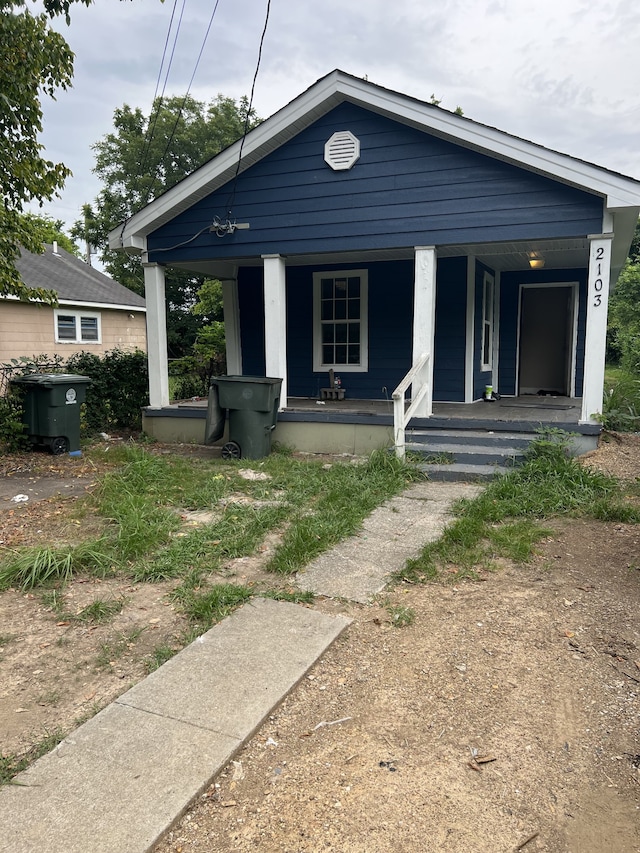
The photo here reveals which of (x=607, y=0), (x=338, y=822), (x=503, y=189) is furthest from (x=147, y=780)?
(x=607, y=0)

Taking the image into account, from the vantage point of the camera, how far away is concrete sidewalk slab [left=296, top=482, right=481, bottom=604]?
12.5ft

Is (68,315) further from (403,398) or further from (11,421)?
(403,398)

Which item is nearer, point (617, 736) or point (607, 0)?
point (617, 736)

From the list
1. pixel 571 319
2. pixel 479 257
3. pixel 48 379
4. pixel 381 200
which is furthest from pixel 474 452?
pixel 48 379

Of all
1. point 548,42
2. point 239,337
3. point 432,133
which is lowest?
point 239,337

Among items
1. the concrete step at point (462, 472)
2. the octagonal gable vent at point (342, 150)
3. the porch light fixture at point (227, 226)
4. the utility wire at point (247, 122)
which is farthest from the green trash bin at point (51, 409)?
the concrete step at point (462, 472)

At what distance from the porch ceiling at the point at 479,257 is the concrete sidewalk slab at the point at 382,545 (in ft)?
13.2

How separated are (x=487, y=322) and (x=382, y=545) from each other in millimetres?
7012

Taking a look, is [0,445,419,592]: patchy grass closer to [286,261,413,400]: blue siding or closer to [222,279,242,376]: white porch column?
[286,261,413,400]: blue siding

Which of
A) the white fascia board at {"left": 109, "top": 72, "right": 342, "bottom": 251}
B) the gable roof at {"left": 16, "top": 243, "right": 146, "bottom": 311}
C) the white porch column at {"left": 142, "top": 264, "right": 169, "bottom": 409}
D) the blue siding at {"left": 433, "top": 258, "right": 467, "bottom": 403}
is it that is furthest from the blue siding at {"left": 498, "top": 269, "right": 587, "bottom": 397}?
the gable roof at {"left": 16, "top": 243, "right": 146, "bottom": 311}

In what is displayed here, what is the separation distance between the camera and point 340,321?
10.4 meters

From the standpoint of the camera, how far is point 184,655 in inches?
114

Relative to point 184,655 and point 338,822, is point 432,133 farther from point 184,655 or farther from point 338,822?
point 338,822

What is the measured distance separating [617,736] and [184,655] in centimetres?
194
